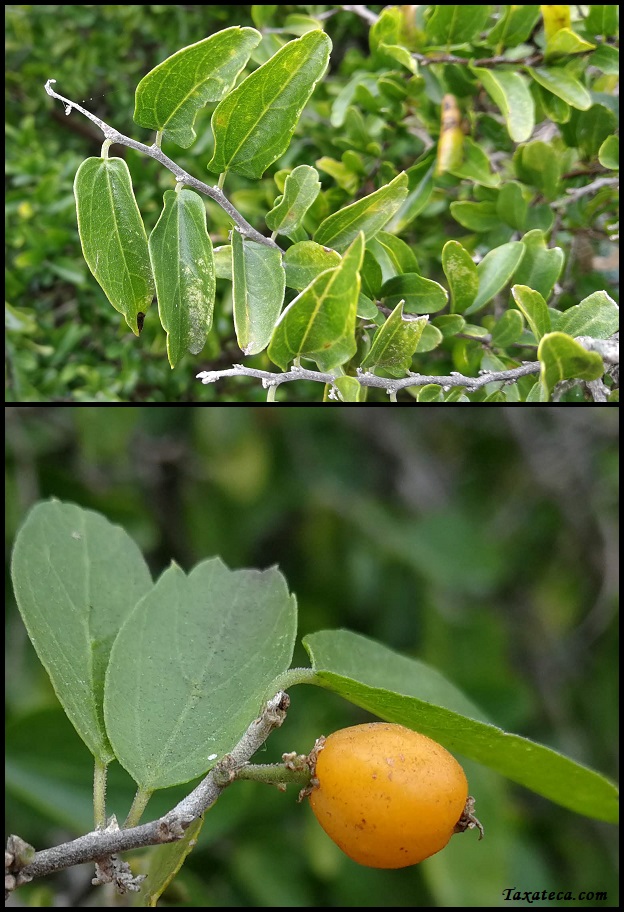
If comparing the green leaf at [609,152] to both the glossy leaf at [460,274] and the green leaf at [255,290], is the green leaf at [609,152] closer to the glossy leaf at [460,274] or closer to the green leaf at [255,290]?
the glossy leaf at [460,274]

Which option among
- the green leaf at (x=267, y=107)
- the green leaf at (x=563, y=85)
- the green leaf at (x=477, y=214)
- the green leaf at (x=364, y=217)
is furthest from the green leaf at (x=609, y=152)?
the green leaf at (x=267, y=107)

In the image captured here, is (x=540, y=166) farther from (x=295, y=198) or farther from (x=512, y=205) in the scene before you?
(x=295, y=198)

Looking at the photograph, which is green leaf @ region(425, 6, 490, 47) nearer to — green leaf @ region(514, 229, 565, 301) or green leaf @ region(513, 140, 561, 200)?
green leaf @ region(513, 140, 561, 200)

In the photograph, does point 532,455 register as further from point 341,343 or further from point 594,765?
point 341,343

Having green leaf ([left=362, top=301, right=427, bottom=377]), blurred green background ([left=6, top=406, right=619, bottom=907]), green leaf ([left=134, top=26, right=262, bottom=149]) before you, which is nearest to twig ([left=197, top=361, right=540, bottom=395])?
green leaf ([left=362, top=301, right=427, bottom=377])

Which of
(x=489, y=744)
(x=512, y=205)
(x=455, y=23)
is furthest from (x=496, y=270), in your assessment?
(x=489, y=744)

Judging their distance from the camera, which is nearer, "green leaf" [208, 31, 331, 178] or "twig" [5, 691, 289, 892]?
"twig" [5, 691, 289, 892]
